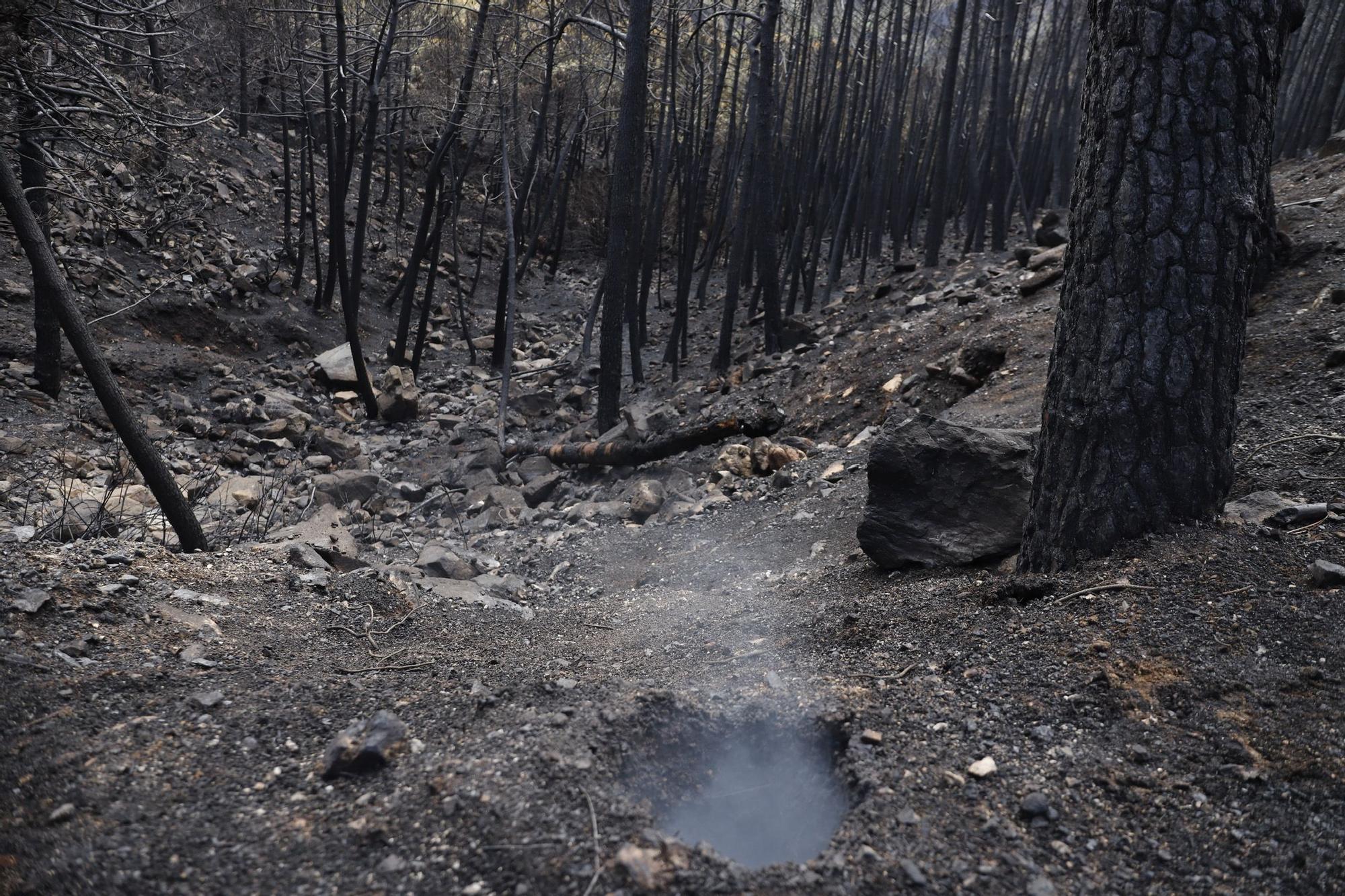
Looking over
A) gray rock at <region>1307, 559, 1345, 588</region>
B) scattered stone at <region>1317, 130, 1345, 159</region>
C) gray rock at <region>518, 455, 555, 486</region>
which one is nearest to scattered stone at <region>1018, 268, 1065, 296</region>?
gray rock at <region>518, 455, 555, 486</region>

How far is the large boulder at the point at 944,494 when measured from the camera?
11.7 feet

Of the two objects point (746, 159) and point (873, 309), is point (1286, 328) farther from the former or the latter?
point (746, 159)

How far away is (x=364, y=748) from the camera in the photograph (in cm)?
205

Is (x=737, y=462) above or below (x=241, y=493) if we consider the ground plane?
above

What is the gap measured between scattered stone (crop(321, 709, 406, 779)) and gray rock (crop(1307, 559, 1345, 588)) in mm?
2567

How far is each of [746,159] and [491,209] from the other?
11.7 metres

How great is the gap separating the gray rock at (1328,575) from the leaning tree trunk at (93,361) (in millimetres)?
4949

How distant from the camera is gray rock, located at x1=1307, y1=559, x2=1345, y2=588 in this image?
2375 millimetres

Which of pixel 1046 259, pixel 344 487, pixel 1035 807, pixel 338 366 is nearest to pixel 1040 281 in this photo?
pixel 1046 259

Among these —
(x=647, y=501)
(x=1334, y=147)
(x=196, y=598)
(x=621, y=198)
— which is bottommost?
(x=647, y=501)

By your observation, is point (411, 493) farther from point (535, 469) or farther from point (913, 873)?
point (913, 873)

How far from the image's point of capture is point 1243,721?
2018mm

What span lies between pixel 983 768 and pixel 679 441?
5.67 meters

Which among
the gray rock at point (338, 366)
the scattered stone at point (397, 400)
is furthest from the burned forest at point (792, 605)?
the gray rock at point (338, 366)
